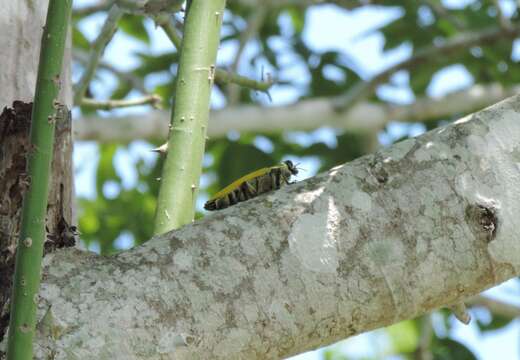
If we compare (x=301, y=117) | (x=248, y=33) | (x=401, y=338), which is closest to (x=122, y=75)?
(x=248, y=33)

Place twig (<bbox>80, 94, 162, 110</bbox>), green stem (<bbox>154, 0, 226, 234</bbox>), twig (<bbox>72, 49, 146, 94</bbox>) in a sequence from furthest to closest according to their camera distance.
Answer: twig (<bbox>72, 49, 146, 94</bbox>)
twig (<bbox>80, 94, 162, 110</bbox>)
green stem (<bbox>154, 0, 226, 234</bbox>)

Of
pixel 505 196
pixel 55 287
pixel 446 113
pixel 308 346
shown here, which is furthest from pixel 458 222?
pixel 446 113

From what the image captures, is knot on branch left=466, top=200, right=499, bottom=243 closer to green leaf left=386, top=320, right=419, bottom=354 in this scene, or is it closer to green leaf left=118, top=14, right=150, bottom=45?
green leaf left=118, top=14, right=150, bottom=45

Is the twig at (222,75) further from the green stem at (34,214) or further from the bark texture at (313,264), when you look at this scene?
the green stem at (34,214)

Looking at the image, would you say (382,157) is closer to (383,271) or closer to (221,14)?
(383,271)

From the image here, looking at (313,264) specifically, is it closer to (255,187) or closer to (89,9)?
(255,187)

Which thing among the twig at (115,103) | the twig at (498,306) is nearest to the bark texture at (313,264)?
the twig at (115,103)

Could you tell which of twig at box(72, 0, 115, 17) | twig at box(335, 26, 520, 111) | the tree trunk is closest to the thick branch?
twig at box(335, 26, 520, 111)
